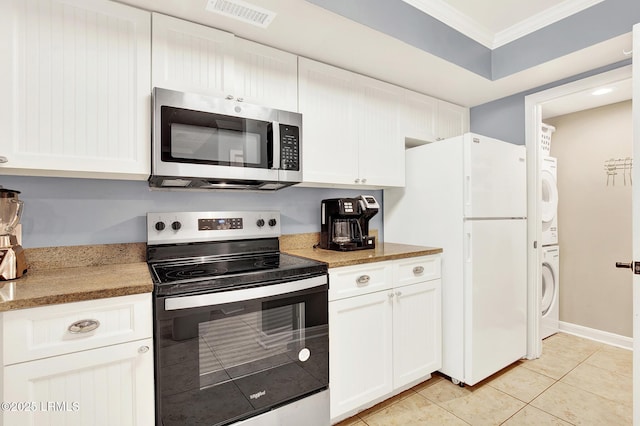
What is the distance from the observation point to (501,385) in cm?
219

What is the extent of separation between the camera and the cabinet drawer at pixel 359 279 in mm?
1721

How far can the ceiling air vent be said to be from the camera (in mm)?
1505

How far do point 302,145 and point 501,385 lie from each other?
6.93 ft

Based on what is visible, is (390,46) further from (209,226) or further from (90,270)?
(90,270)

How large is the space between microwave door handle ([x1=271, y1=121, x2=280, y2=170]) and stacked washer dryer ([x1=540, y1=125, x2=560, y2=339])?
2.60m

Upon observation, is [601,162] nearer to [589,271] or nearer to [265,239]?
[589,271]

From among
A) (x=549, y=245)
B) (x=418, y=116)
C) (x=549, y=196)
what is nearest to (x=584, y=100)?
(x=549, y=196)

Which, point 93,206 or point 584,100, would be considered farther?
point 584,100

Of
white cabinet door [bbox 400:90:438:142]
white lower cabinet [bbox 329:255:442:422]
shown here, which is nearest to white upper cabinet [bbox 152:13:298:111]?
white cabinet door [bbox 400:90:438:142]

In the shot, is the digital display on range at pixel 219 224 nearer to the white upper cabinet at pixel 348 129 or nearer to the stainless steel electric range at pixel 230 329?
the stainless steel electric range at pixel 230 329

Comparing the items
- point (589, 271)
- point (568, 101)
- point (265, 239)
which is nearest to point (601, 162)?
point (568, 101)

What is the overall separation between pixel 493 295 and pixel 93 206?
256 cm

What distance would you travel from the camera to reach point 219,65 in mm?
1703

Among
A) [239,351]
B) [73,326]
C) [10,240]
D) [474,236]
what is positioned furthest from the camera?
[474,236]
